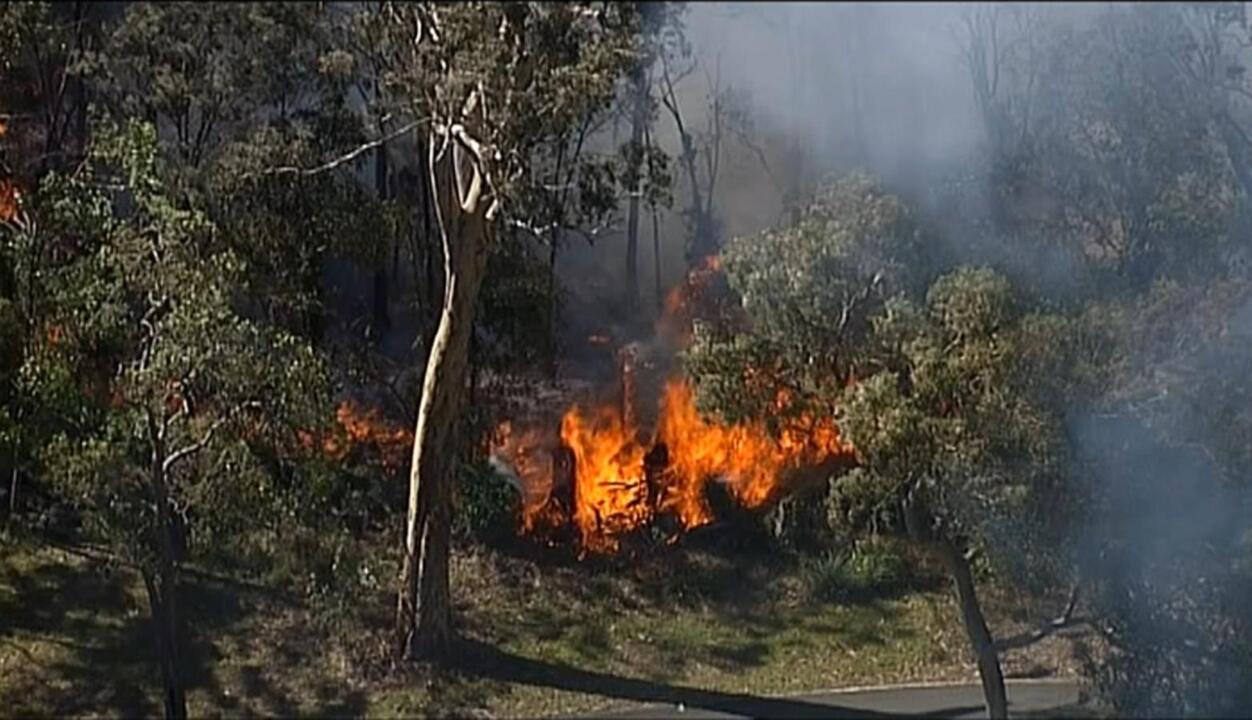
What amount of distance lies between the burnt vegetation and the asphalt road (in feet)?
0.68

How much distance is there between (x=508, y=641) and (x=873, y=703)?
393 centimetres

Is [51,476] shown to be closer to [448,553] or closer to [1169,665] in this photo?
[448,553]

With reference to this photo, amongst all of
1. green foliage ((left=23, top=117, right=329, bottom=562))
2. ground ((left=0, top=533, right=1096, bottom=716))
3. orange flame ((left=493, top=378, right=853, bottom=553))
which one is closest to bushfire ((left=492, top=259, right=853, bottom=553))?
orange flame ((left=493, top=378, right=853, bottom=553))

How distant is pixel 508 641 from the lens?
17.0 m

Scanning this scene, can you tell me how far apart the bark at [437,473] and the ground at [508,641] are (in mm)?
424

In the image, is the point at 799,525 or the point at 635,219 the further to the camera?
the point at 635,219

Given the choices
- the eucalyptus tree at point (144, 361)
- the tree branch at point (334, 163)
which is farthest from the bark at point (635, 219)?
the eucalyptus tree at point (144, 361)

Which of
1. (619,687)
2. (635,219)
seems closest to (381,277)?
(635,219)

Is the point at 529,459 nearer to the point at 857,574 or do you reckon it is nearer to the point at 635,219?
the point at 857,574

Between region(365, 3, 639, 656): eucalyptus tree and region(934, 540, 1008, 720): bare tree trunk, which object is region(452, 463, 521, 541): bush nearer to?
region(365, 3, 639, 656): eucalyptus tree

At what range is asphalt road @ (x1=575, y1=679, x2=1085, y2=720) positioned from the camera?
532 inches

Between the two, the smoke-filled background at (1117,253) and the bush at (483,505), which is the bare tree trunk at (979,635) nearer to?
the smoke-filled background at (1117,253)

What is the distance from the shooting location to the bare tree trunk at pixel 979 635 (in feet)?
42.2

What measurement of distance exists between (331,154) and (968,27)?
976 centimetres
